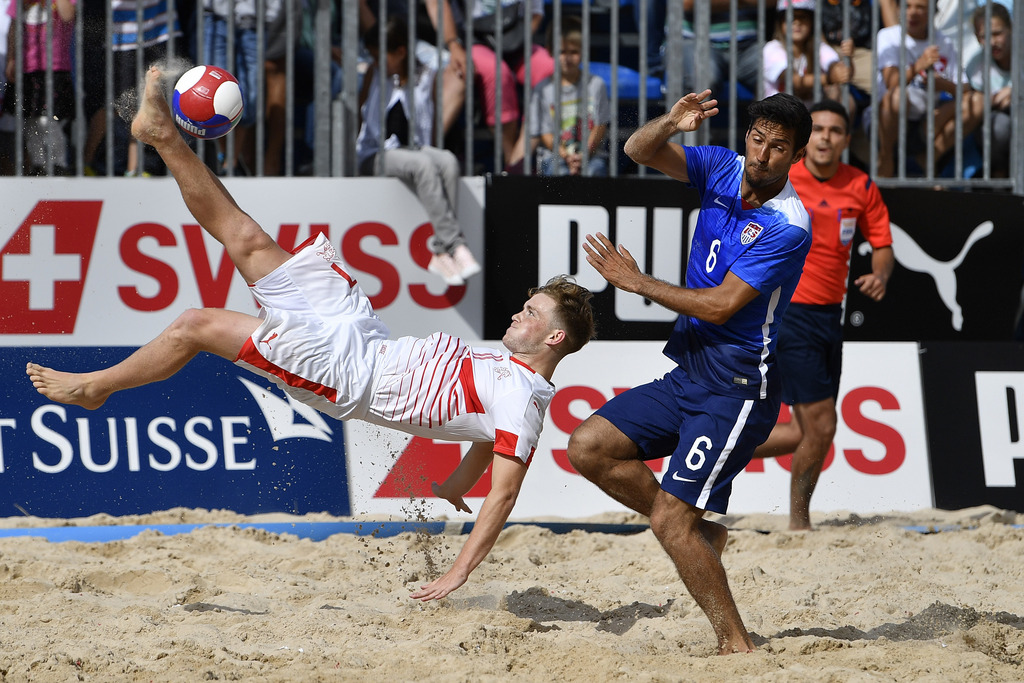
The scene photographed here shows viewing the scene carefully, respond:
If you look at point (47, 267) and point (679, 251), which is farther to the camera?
point (679, 251)

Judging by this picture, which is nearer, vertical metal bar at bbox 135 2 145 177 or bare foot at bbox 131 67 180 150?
bare foot at bbox 131 67 180 150

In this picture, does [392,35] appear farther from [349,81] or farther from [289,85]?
[289,85]

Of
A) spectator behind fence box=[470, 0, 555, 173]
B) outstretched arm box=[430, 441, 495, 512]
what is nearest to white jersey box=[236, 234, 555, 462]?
outstretched arm box=[430, 441, 495, 512]

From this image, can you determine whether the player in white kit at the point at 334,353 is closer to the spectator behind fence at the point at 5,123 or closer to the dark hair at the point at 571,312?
the dark hair at the point at 571,312

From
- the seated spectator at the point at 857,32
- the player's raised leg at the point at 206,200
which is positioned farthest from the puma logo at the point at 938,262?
the player's raised leg at the point at 206,200

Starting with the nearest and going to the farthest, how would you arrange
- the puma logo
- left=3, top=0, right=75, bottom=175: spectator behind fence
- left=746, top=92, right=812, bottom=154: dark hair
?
1. left=746, top=92, right=812, bottom=154: dark hair
2. left=3, top=0, right=75, bottom=175: spectator behind fence
3. the puma logo

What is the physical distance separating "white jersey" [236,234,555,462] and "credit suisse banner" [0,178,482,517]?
6.78 feet

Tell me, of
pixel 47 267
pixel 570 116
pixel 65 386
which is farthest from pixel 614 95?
pixel 65 386

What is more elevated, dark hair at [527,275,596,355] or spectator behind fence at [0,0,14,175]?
spectator behind fence at [0,0,14,175]

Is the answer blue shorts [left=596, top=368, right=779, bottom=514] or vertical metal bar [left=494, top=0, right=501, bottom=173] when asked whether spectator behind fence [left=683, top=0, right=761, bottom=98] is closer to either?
vertical metal bar [left=494, top=0, right=501, bottom=173]

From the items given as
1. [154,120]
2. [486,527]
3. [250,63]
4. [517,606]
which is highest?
[250,63]

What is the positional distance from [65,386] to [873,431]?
4.55 m

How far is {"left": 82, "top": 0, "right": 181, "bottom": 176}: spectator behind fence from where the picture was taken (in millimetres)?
6508

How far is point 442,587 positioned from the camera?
3840 millimetres
